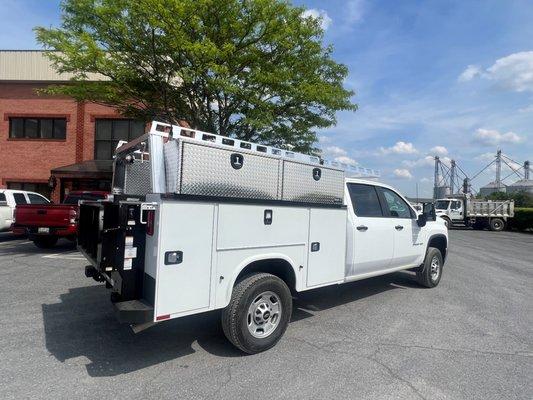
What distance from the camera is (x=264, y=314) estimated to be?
14.3 ft

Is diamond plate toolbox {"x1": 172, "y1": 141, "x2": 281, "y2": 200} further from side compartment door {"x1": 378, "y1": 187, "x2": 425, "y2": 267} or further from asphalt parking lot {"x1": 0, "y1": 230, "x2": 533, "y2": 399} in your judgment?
side compartment door {"x1": 378, "y1": 187, "x2": 425, "y2": 267}

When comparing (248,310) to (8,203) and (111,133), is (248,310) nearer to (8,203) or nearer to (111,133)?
(8,203)

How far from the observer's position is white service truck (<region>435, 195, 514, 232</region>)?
95.3ft

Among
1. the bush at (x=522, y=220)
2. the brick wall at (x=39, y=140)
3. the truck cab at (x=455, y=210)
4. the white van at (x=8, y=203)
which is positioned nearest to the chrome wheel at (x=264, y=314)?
the white van at (x=8, y=203)

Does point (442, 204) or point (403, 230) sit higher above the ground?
point (442, 204)

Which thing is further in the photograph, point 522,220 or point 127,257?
point 522,220

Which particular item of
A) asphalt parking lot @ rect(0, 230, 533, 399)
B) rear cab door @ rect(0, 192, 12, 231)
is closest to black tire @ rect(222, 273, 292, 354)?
asphalt parking lot @ rect(0, 230, 533, 399)

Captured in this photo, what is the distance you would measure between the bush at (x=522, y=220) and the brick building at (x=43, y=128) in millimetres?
26938

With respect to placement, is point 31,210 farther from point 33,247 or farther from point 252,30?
point 252,30

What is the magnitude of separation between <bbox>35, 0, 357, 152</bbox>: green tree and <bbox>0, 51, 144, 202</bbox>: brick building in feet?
30.8

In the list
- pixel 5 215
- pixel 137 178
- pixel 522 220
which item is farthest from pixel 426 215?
pixel 522 220

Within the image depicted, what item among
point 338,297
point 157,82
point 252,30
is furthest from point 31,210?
point 338,297

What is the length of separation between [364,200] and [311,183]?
4.90 feet

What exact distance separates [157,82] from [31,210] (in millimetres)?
5070
